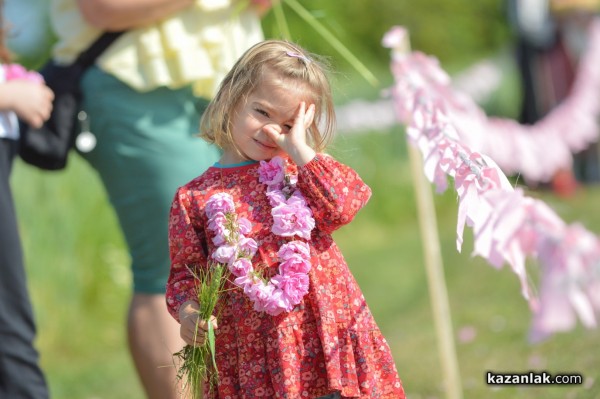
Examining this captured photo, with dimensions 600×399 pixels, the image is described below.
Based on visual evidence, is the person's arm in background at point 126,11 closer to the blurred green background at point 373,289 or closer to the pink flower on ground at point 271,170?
the blurred green background at point 373,289

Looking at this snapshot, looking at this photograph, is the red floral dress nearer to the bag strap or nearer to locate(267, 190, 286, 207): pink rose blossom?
locate(267, 190, 286, 207): pink rose blossom

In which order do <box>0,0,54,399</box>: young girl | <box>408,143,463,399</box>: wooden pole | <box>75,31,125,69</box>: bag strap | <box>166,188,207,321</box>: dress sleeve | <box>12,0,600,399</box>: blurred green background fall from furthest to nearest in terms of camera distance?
<box>12,0,600,399</box>: blurred green background, <box>408,143,463,399</box>: wooden pole, <box>75,31,125,69</box>: bag strap, <box>0,0,54,399</box>: young girl, <box>166,188,207,321</box>: dress sleeve

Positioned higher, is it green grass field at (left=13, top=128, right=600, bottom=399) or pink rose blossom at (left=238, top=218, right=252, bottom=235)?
pink rose blossom at (left=238, top=218, right=252, bottom=235)

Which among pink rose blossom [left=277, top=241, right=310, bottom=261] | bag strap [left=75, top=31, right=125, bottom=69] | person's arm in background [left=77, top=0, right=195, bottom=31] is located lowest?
pink rose blossom [left=277, top=241, right=310, bottom=261]

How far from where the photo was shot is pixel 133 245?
311 centimetres

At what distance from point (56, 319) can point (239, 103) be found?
3736mm

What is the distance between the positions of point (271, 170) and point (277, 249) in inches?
7.4

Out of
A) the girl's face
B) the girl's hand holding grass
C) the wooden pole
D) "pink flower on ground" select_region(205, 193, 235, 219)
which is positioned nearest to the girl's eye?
the girl's face

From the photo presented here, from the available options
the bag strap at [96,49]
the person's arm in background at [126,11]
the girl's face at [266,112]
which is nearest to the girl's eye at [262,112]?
the girl's face at [266,112]

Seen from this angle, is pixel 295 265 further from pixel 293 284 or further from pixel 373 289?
pixel 373 289

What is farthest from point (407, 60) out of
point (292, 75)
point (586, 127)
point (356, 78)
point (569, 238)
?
→ point (356, 78)

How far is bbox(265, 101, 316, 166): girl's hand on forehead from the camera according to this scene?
7.52 feet

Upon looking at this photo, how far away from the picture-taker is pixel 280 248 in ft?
7.64

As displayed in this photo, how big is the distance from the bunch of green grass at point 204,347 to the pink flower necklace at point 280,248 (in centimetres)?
5
